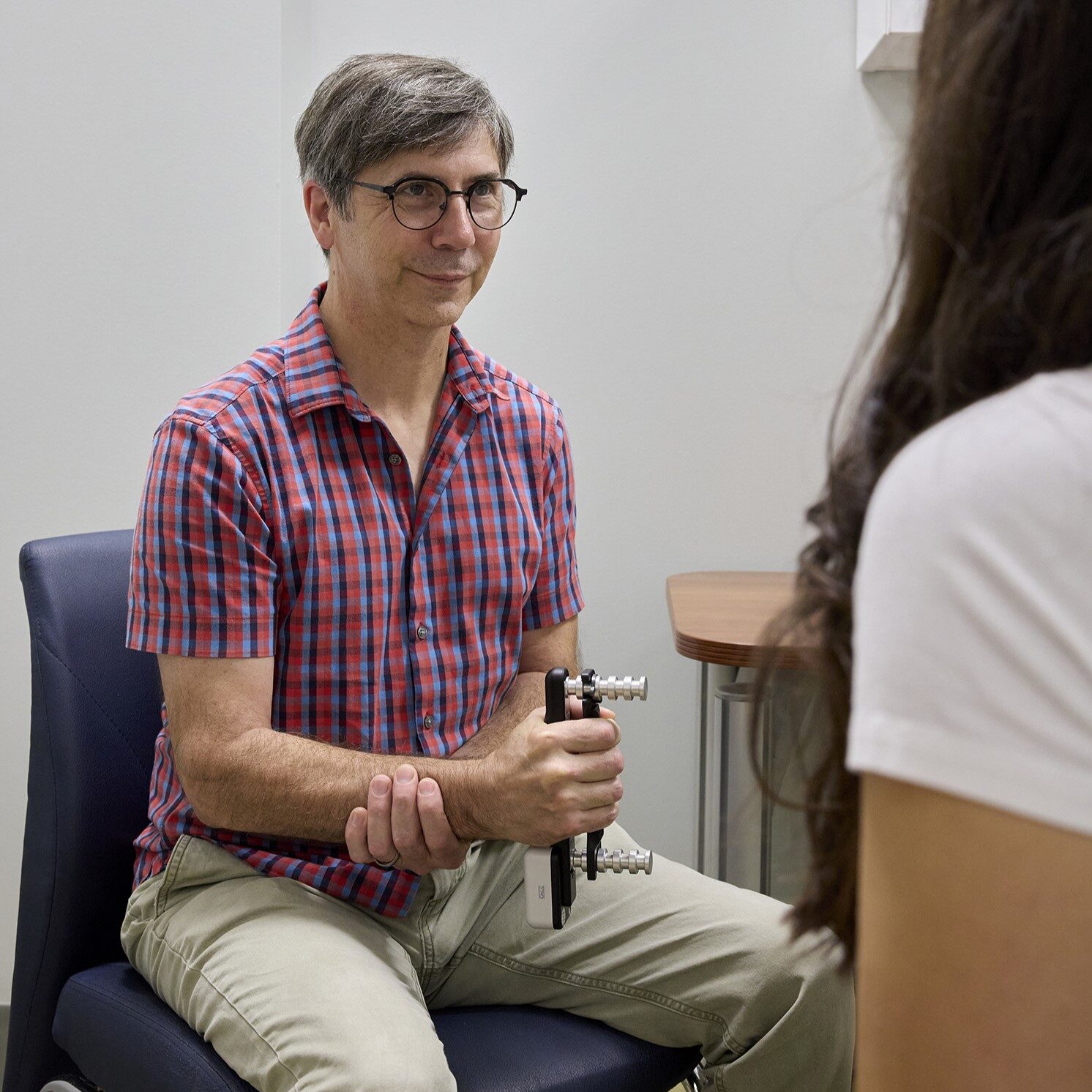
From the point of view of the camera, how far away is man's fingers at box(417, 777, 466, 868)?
118 cm

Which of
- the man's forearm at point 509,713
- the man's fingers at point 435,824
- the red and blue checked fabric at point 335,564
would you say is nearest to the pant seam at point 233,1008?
the red and blue checked fabric at point 335,564

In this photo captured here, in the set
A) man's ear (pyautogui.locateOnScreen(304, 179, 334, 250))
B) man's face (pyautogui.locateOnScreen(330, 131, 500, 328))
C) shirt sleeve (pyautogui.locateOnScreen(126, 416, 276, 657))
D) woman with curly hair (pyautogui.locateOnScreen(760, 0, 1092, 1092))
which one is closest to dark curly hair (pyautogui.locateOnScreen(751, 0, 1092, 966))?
woman with curly hair (pyautogui.locateOnScreen(760, 0, 1092, 1092))

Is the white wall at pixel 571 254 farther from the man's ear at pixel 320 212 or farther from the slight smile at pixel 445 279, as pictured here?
the slight smile at pixel 445 279

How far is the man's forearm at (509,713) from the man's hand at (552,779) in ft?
0.48

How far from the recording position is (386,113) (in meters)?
1.39

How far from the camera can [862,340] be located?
1.95 ft

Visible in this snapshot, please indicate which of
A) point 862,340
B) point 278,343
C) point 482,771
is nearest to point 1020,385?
point 862,340

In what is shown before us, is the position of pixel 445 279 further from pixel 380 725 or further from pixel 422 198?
pixel 380 725

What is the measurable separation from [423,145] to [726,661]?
740 millimetres

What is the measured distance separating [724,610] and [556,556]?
0.36m

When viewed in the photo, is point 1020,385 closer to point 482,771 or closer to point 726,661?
point 482,771

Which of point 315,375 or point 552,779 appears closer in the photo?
point 552,779

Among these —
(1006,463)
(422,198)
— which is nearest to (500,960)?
(422,198)

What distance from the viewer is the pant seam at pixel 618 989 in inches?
48.4
